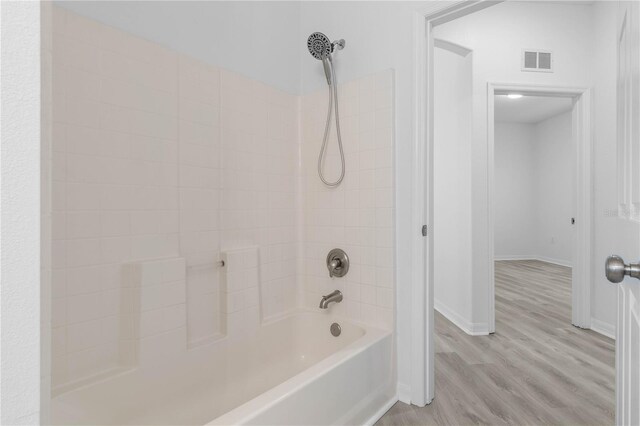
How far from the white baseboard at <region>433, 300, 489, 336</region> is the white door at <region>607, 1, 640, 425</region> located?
194 cm

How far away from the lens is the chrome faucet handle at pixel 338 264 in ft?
6.82

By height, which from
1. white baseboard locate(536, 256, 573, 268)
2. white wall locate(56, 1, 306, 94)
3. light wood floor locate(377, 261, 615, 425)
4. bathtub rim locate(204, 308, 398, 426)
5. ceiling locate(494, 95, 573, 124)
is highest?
ceiling locate(494, 95, 573, 124)

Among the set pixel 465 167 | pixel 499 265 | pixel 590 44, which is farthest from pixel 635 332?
pixel 499 265

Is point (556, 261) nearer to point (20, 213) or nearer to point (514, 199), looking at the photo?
point (514, 199)

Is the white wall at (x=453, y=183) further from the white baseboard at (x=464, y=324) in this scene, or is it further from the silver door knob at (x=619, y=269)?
the silver door knob at (x=619, y=269)

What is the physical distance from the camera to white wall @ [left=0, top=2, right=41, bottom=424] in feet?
1.28

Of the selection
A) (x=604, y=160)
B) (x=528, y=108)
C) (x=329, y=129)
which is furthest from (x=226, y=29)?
(x=528, y=108)

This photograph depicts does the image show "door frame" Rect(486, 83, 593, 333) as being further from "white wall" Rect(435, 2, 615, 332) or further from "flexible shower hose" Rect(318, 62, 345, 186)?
"flexible shower hose" Rect(318, 62, 345, 186)

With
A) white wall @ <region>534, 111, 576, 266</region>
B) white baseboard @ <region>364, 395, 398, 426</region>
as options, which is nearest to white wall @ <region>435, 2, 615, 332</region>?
white baseboard @ <region>364, 395, 398, 426</region>

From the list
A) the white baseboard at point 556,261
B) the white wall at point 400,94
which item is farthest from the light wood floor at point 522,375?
the white baseboard at point 556,261

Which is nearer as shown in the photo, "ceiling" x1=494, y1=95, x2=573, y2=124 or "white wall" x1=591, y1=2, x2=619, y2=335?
"white wall" x1=591, y1=2, x2=619, y2=335

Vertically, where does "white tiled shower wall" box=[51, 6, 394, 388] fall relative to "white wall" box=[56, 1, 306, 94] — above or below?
below

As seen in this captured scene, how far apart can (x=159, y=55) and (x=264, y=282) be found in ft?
4.23

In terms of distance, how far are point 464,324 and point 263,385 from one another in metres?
1.95
